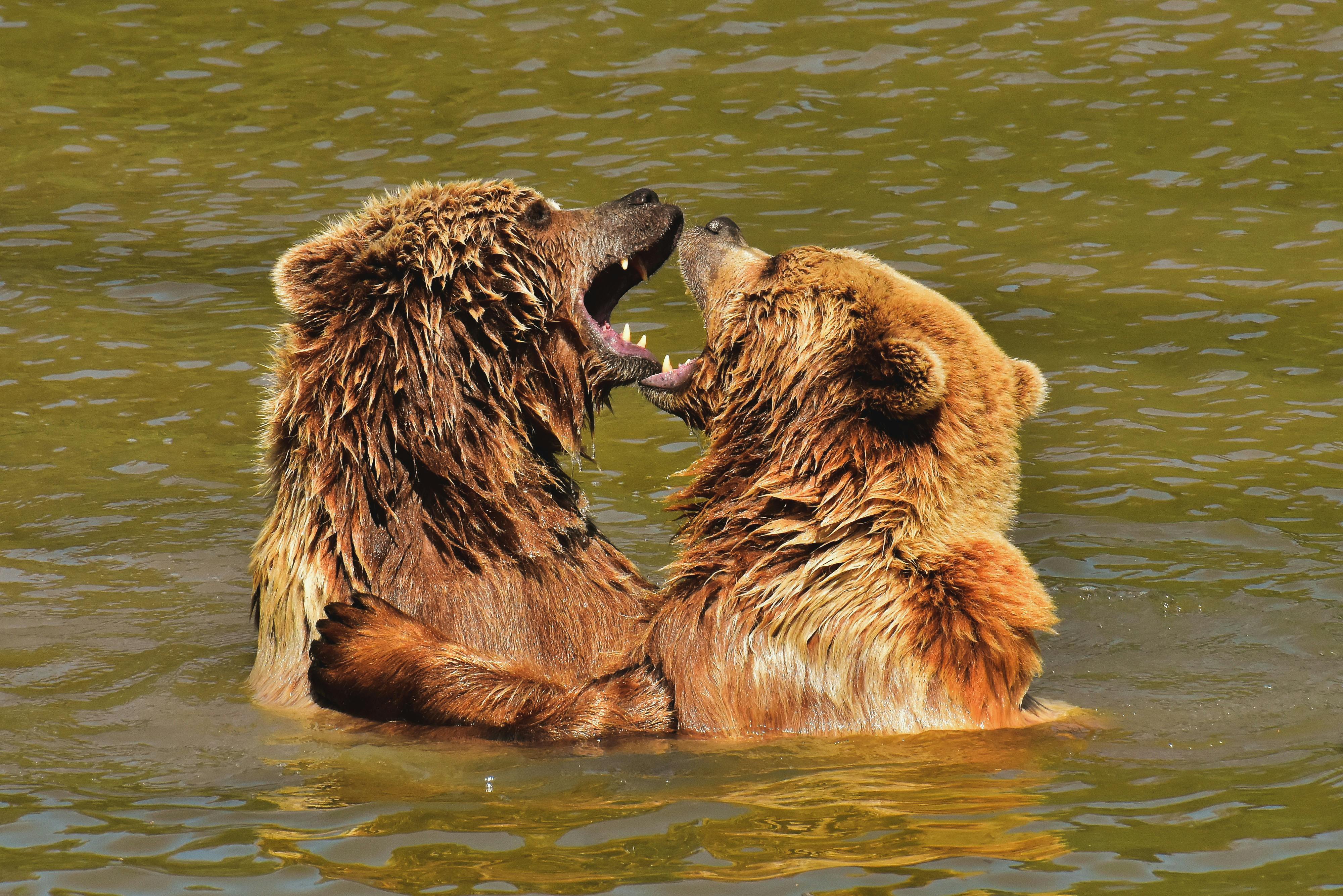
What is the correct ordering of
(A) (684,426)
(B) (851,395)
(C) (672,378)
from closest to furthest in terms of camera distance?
(B) (851,395)
(C) (672,378)
(A) (684,426)

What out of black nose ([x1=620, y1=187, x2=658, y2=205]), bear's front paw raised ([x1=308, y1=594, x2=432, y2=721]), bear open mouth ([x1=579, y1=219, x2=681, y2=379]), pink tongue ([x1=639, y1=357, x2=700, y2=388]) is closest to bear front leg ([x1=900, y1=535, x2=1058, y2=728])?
pink tongue ([x1=639, y1=357, x2=700, y2=388])

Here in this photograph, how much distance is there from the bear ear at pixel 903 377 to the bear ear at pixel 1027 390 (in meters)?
0.49

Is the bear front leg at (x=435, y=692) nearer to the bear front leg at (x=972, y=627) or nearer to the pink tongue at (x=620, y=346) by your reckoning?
the bear front leg at (x=972, y=627)

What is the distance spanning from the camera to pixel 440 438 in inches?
245

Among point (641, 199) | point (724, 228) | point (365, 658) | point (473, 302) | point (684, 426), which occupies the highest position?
point (641, 199)

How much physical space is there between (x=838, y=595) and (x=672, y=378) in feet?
4.45

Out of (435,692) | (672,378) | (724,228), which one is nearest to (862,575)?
(672,378)

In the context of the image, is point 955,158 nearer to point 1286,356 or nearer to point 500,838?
point 1286,356

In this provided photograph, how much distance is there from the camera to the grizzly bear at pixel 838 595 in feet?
18.8

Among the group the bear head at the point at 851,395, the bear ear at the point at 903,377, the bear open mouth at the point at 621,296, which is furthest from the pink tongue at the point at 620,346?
the bear ear at the point at 903,377

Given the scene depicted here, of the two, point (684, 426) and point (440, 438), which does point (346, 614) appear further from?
point (684, 426)

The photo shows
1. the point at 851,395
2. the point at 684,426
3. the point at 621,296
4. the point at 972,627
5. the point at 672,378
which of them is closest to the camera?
the point at 972,627

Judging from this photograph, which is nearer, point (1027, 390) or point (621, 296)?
point (1027, 390)

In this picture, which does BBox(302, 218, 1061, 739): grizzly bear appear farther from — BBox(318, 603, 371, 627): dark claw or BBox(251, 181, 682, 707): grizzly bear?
BBox(251, 181, 682, 707): grizzly bear
